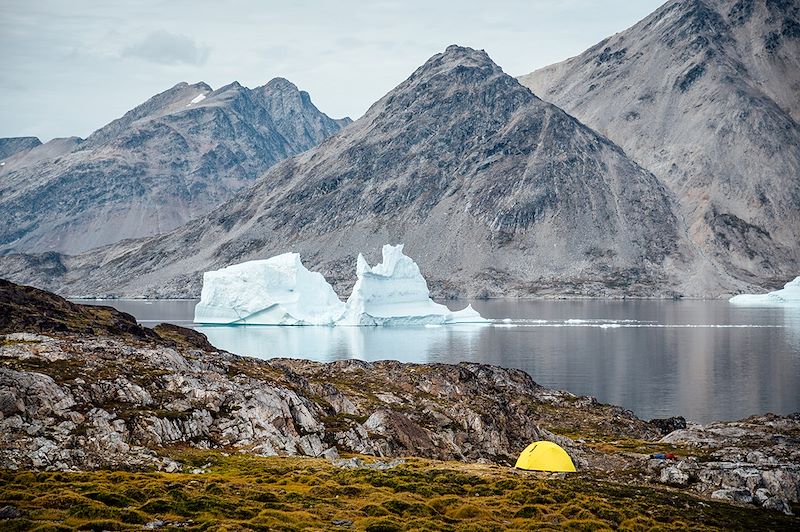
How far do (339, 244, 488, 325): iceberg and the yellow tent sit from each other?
128043 millimetres

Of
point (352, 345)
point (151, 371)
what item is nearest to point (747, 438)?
point (151, 371)

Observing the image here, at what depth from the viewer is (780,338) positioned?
147375mm

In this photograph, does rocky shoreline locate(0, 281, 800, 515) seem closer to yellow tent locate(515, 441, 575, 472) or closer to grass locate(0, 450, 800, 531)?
yellow tent locate(515, 441, 575, 472)

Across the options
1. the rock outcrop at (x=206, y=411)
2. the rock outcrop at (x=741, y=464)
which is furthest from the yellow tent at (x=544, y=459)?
the rock outcrop at (x=206, y=411)

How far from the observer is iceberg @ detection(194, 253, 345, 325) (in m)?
173

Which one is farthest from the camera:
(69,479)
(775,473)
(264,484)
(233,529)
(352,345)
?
(352,345)

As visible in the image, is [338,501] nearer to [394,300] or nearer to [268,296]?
[268,296]

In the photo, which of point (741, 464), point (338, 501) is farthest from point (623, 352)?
point (338, 501)

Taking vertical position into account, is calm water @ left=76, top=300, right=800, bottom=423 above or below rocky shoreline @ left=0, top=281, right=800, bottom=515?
below

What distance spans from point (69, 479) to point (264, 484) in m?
7.81

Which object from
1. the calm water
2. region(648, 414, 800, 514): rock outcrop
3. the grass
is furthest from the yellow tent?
the calm water

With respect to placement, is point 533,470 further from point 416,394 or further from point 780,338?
point 780,338

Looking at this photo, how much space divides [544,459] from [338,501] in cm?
1593

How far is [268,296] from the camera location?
17575 cm
